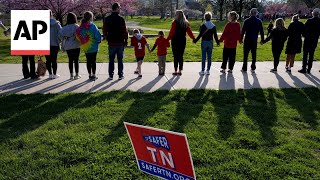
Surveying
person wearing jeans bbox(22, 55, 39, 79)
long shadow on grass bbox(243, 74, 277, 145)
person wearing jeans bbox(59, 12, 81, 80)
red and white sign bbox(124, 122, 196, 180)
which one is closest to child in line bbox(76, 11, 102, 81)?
person wearing jeans bbox(59, 12, 81, 80)

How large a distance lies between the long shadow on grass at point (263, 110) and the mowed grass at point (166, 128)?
Result: 0.05 ft

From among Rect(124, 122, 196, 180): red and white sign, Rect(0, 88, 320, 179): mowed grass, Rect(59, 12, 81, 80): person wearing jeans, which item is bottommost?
Rect(0, 88, 320, 179): mowed grass

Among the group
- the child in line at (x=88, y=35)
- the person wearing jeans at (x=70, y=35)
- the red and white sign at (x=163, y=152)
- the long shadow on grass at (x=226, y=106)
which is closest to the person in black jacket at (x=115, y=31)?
the child in line at (x=88, y=35)

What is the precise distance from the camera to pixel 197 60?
453 inches

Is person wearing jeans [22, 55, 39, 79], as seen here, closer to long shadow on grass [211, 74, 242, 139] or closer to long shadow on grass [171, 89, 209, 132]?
long shadow on grass [171, 89, 209, 132]

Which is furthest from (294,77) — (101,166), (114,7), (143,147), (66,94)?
(143,147)

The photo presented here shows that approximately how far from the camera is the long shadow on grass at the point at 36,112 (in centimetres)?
496

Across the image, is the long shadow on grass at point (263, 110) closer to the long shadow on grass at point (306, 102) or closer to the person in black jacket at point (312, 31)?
the long shadow on grass at point (306, 102)

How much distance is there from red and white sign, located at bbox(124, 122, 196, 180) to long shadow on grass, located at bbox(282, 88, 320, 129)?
3.56 metres

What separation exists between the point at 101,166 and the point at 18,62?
8.53m

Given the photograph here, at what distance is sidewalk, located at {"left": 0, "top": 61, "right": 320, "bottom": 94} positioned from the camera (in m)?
7.59

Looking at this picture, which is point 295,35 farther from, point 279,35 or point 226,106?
point 226,106

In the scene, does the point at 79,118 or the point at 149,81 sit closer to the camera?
the point at 79,118

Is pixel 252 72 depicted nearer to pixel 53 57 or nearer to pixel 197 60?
pixel 197 60
